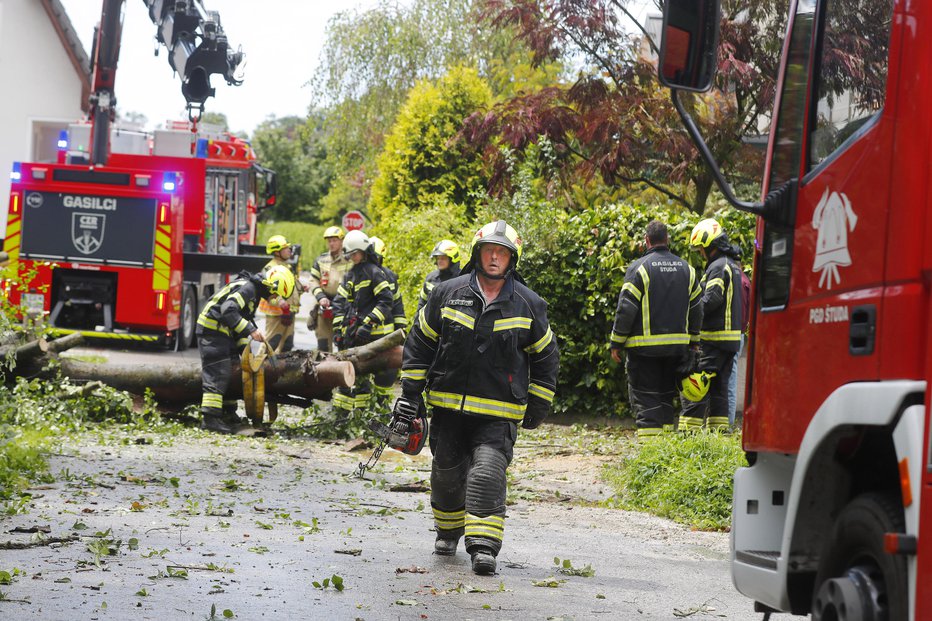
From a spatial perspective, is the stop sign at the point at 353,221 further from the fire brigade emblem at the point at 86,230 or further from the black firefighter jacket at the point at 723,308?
the black firefighter jacket at the point at 723,308

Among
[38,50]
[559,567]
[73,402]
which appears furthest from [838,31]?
[38,50]

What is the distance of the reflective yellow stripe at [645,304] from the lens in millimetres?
10602

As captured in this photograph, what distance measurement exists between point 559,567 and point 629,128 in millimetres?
7747

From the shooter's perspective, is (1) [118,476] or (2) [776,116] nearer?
(2) [776,116]

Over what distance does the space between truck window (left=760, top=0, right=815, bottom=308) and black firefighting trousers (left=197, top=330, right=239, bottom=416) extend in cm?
851

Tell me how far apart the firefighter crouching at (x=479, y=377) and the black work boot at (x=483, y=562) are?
0.02 meters

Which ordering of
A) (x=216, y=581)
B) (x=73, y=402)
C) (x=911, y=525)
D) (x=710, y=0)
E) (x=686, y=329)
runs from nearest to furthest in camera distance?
(x=911, y=525), (x=710, y=0), (x=216, y=581), (x=686, y=329), (x=73, y=402)

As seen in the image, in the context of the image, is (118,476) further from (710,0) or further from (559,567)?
(710,0)

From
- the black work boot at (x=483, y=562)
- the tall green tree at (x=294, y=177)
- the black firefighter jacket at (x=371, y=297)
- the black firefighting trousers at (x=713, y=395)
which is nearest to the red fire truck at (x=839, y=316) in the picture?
the black work boot at (x=483, y=562)

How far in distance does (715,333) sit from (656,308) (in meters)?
0.82

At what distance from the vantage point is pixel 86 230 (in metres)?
17.7

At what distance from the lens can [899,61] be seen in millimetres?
3469

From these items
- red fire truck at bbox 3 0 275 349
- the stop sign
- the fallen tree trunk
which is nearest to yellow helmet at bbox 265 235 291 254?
the fallen tree trunk

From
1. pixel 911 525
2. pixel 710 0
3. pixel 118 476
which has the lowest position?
pixel 118 476
